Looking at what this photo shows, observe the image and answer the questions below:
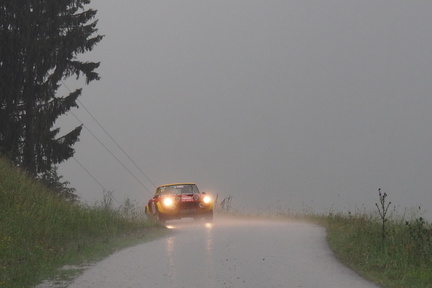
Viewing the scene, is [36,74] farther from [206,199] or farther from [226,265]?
[226,265]

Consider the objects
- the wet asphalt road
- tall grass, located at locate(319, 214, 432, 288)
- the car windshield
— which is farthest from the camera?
the car windshield

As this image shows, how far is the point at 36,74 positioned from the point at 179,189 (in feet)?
25.1

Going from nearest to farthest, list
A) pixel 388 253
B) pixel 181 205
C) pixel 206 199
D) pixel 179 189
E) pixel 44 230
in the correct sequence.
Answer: pixel 388 253
pixel 44 230
pixel 181 205
pixel 206 199
pixel 179 189

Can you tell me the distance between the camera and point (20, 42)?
2289 cm

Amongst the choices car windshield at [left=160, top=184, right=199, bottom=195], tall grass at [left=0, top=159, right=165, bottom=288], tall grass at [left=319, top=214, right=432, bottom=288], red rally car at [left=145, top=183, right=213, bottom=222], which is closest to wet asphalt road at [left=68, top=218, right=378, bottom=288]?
tall grass at [left=319, top=214, right=432, bottom=288]

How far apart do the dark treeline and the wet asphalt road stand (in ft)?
35.5

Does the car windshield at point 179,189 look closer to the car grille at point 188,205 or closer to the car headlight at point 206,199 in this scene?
the car headlight at point 206,199

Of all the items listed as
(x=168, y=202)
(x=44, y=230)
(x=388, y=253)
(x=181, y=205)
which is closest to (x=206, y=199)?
(x=181, y=205)

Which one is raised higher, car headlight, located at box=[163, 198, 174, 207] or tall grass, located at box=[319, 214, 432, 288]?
car headlight, located at box=[163, 198, 174, 207]

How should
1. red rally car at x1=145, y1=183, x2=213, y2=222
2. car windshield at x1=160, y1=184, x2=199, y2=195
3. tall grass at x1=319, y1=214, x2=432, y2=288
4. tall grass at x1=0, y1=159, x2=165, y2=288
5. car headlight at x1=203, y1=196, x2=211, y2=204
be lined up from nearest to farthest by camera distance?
tall grass at x1=319, y1=214, x2=432, y2=288 → tall grass at x1=0, y1=159, x2=165, y2=288 → red rally car at x1=145, y1=183, x2=213, y2=222 → car headlight at x1=203, y1=196, x2=211, y2=204 → car windshield at x1=160, y1=184, x2=199, y2=195

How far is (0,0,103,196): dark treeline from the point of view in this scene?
2317cm

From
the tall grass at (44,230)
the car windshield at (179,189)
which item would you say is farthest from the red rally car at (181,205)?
the tall grass at (44,230)

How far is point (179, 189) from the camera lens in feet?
73.4

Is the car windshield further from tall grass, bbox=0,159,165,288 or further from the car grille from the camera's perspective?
tall grass, bbox=0,159,165,288
